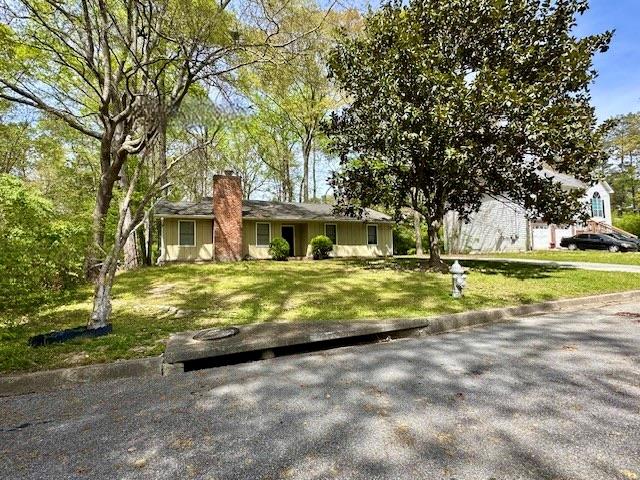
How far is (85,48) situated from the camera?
30.3 feet

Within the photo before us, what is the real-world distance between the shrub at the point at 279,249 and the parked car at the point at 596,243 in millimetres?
19315

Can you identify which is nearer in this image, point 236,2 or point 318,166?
point 236,2

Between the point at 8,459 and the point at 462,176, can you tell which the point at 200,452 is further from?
the point at 462,176

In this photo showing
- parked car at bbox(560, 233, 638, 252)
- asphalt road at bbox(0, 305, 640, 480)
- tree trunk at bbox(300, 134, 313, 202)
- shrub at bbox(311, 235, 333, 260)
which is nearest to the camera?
asphalt road at bbox(0, 305, 640, 480)

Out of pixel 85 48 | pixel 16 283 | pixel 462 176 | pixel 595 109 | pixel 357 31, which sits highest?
pixel 357 31

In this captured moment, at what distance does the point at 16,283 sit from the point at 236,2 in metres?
8.14

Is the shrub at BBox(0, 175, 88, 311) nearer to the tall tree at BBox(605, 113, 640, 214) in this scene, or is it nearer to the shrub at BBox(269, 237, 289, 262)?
the shrub at BBox(269, 237, 289, 262)

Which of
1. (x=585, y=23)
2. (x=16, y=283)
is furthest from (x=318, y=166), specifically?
(x=16, y=283)

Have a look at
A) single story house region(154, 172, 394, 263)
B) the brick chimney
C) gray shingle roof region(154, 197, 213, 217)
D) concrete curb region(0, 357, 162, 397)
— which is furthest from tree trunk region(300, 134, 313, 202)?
concrete curb region(0, 357, 162, 397)

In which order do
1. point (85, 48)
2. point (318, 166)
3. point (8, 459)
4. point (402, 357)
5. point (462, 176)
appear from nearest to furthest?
point (8, 459)
point (402, 357)
point (85, 48)
point (462, 176)
point (318, 166)

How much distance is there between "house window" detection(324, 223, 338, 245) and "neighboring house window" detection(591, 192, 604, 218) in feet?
70.2

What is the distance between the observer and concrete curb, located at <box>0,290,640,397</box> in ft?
12.5

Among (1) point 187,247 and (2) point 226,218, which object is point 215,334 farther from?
(1) point 187,247

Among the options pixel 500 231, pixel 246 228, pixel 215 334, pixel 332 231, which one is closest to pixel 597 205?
pixel 500 231
